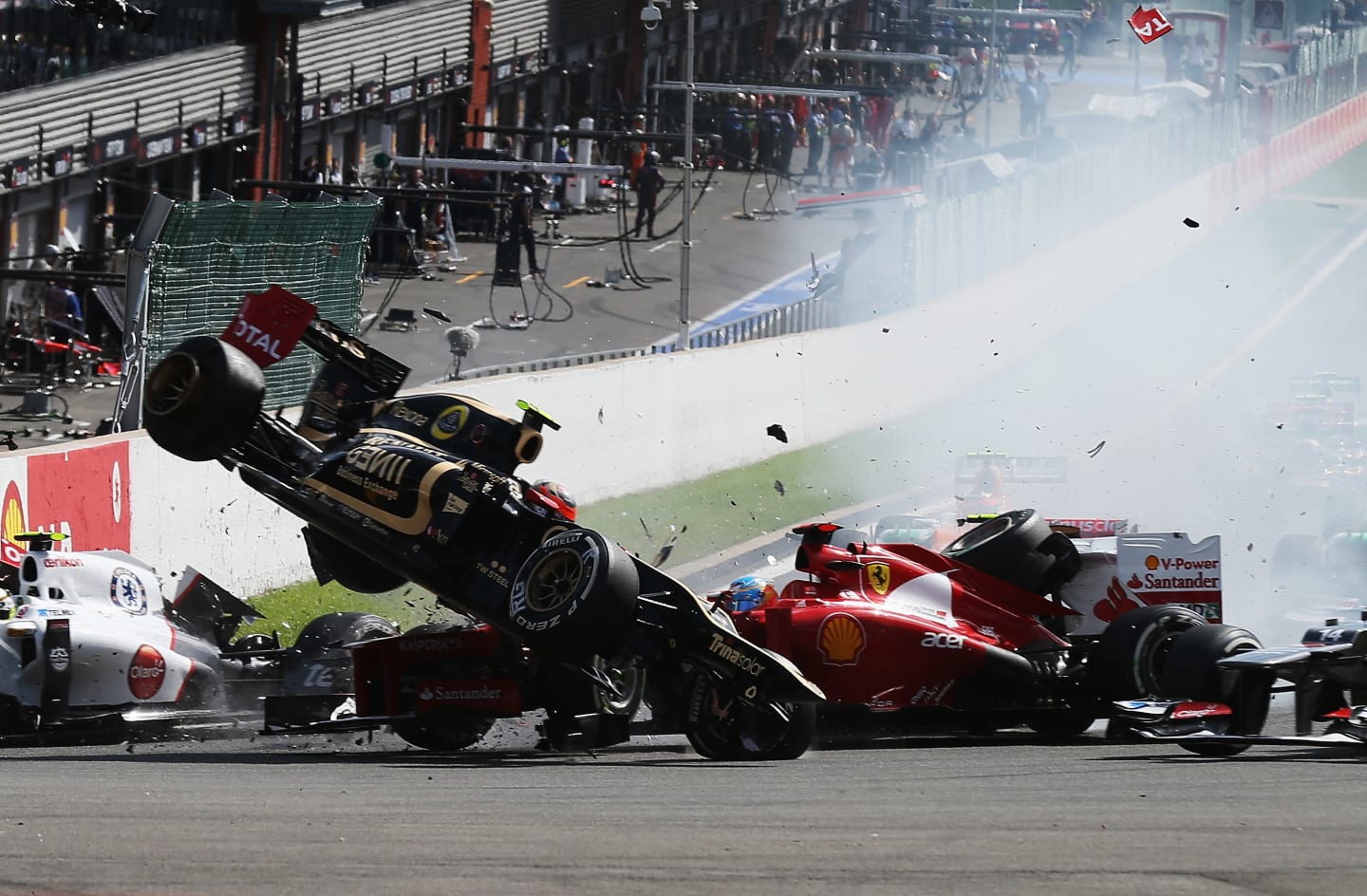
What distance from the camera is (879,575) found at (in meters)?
11.2

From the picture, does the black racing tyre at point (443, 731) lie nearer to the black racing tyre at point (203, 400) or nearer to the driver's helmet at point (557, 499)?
the driver's helmet at point (557, 499)

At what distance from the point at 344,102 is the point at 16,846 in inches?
1345

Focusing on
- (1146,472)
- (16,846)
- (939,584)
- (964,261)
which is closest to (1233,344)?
Answer: (964,261)

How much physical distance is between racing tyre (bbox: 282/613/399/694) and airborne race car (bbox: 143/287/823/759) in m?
0.63

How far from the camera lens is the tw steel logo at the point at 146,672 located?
10.8 m

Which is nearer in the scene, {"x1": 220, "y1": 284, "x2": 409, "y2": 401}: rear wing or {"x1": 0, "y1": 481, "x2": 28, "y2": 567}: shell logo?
{"x1": 220, "y1": 284, "x2": 409, "y2": 401}: rear wing

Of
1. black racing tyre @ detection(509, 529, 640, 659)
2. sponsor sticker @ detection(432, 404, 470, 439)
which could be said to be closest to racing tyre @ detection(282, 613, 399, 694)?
sponsor sticker @ detection(432, 404, 470, 439)

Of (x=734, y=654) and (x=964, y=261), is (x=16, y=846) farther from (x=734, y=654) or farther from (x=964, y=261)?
(x=964, y=261)

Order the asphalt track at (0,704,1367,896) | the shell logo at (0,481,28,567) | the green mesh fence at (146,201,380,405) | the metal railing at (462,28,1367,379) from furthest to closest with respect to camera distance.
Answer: the metal railing at (462,28,1367,379)
the green mesh fence at (146,201,380,405)
the shell logo at (0,481,28,567)
the asphalt track at (0,704,1367,896)

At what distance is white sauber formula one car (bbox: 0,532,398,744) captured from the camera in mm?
10570

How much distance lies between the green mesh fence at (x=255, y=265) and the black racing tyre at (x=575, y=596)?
291 inches

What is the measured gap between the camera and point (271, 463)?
10438 mm

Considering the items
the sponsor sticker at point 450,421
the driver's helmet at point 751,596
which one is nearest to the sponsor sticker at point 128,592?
the sponsor sticker at point 450,421

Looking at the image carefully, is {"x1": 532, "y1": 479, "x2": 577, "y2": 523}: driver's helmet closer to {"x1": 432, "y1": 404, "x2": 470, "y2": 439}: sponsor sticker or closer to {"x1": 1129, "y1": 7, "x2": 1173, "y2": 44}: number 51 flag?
{"x1": 432, "y1": 404, "x2": 470, "y2": 439}: sponsor sticker
